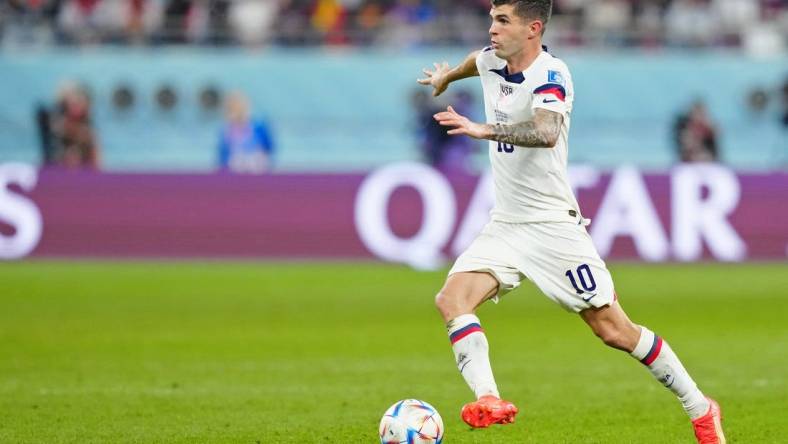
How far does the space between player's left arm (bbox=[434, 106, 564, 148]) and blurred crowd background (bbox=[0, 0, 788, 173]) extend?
21921mm

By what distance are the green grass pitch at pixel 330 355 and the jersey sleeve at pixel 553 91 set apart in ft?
6.96

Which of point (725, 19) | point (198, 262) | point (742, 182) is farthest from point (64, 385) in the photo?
point (725, 19)

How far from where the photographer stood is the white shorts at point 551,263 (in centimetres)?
809

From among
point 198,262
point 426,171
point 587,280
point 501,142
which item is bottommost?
point 198,262

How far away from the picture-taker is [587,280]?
808cm

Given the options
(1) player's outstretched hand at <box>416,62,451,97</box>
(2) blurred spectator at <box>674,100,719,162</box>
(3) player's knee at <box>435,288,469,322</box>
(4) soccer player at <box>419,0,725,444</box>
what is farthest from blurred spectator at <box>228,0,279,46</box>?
(3) player's knee at <box>435,288,469,322</box>

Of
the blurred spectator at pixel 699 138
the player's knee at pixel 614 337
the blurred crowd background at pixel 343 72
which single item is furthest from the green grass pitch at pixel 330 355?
the blurred crowd background at pixel 343 72

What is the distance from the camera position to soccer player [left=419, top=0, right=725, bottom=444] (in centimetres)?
799

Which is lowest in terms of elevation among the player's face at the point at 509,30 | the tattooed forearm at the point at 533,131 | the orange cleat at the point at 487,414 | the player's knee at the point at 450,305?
the orange cleat at the point at 487,414

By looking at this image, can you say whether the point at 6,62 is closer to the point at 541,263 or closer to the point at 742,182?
the point at 742,182

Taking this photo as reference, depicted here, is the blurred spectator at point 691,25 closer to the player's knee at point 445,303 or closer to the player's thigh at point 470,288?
the player's thigh at point 470,288

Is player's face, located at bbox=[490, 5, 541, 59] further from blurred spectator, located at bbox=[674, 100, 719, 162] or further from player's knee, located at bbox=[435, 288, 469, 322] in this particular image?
blurred spectator, located at bbox=[674, 100, 719, 162]

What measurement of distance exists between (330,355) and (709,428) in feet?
17.7

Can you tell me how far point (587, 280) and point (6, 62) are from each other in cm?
2407
